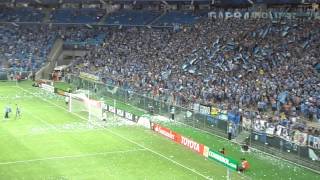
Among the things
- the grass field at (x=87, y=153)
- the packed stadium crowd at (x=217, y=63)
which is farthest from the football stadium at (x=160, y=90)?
the packed stadium crowd at (x=217, y=63)

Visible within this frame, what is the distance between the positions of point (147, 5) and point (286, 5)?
26.5 meters

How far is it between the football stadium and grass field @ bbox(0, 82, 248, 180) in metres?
0.08

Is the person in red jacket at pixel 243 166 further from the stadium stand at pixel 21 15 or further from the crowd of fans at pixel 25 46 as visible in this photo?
the stadium stand at pixel 21 15

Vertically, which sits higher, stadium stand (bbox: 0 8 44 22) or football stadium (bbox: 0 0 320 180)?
stadium stand (bbox: 0 8 44 22)

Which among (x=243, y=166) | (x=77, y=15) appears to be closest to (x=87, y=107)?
(x=243, y=166)

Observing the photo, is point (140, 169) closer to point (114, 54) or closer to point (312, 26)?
point (312, 26)

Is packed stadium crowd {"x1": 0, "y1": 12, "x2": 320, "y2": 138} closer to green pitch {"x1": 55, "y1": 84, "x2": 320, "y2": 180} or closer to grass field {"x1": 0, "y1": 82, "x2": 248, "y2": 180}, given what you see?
green pitch {"x1": 55, "y1": 84, "x2": 320, "y2": 180}

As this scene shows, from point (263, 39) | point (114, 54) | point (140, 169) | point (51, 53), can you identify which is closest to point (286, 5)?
point (263, 39)

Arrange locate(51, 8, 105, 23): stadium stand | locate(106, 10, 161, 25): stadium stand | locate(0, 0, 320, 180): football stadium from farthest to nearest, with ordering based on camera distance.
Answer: locate(51, 8, 105, 23): stadium stand, locate(106, 10, 161, 25): stadium stand, locate(0, 0, 320, 180): football stadium

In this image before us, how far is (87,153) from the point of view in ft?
118

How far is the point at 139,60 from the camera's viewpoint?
6956 cm

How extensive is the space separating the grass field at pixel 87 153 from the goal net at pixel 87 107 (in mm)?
1150

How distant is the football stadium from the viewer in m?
33.4

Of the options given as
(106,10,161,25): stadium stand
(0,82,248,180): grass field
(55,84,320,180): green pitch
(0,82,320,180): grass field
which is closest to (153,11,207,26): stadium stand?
(106,10,161,25): stadium stand
